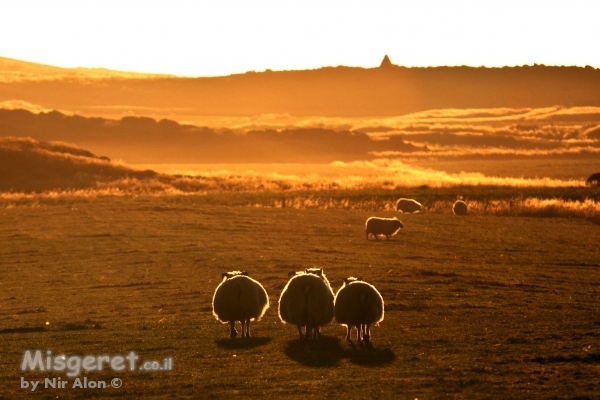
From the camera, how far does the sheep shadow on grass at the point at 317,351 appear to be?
15031mm

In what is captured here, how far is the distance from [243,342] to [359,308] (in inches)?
75.9

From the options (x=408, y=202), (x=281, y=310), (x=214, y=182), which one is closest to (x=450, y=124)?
(x=214, y=182)

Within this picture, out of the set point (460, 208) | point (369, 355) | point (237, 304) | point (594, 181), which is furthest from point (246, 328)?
point (594, 181)

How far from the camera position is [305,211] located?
144 ft

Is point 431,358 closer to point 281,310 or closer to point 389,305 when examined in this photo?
point 281,310

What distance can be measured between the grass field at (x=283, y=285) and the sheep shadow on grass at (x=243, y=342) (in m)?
0.07

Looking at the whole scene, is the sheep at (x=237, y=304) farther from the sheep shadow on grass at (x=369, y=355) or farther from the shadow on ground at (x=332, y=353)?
the sheep shadow on grass at (x=369, y=355)

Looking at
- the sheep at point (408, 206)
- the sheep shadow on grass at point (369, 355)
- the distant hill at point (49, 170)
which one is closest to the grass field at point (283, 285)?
the sheep shadow on grass at point (369, 355)

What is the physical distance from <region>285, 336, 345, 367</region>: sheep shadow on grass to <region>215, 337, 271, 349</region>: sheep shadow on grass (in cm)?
50

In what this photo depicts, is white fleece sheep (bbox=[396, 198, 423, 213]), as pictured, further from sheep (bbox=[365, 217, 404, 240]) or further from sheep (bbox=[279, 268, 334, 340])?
sheep (bbox=[279, 268, 334, 340])

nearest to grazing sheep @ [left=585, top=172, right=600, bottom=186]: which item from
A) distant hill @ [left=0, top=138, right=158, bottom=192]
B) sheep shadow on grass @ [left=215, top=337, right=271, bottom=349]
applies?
distant hill @ [left=0, top=138, right=158, bottom=192]

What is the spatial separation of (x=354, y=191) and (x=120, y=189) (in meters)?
13.6

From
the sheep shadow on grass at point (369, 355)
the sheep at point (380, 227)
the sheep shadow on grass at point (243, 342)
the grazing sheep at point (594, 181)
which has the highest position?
the grazing sheep at point (594, 181)

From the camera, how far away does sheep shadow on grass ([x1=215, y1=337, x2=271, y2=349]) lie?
1641cm
